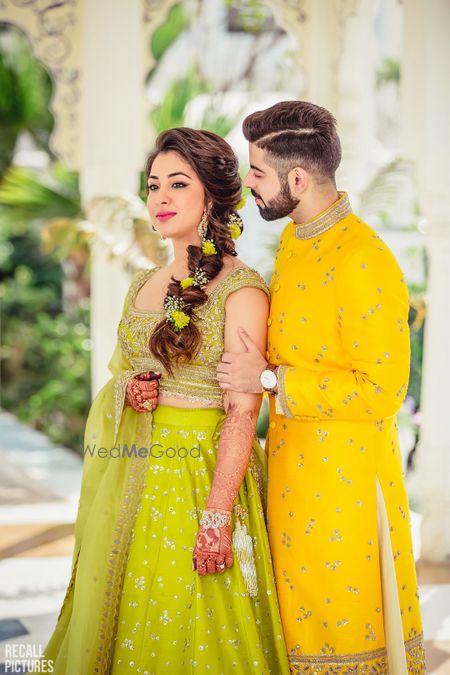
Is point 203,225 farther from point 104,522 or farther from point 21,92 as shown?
point 21,92

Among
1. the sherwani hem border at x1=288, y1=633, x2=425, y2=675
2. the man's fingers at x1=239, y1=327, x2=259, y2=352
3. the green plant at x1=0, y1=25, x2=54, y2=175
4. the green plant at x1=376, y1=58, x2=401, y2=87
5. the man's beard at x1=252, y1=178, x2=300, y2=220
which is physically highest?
the green plant at x1=376, y1=58, x2=401, y2=87

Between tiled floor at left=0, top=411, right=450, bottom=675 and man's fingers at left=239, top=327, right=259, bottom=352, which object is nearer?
man's fingers at left=239, top=327, right=259, bottom=352

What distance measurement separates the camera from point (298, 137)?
1893 mm

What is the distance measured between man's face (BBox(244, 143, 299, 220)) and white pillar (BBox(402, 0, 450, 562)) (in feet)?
7.59

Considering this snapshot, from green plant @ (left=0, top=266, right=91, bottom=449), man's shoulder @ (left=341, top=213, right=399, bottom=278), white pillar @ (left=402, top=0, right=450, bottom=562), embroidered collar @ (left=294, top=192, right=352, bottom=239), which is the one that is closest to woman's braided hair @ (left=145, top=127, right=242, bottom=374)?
embroidered collar @ (left=294, top=192, right=352, bottom=239)

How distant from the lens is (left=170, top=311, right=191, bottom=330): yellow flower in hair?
6.40ft

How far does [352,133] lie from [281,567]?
143 inches

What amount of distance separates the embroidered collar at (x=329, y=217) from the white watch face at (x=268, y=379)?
348mm

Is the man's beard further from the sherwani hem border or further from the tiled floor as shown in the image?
the tiled floor

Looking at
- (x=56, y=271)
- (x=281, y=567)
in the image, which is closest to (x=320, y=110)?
(x=281, y=567)

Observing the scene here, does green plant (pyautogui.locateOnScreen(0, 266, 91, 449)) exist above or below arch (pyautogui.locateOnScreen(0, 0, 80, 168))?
below

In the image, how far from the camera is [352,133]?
507cm

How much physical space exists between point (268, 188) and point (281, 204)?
1.9 inches

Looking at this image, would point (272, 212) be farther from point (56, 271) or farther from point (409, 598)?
point (56, 271)
